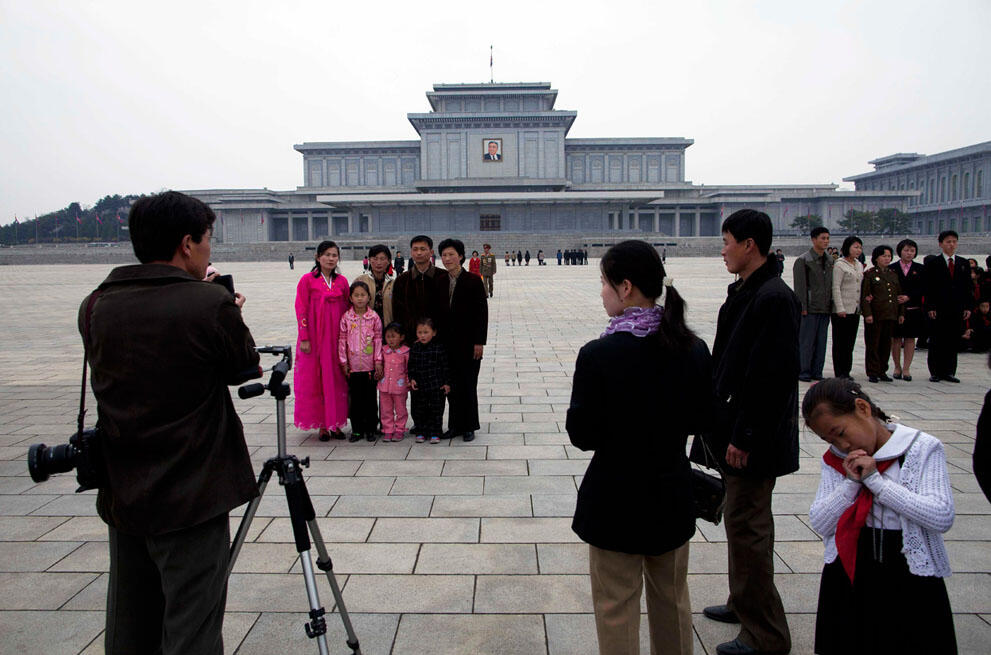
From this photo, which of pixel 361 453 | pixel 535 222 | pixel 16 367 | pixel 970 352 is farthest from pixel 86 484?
pixel 535 222

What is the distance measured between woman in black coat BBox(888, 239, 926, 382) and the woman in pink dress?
6857 millimetres

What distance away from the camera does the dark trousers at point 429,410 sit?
623cm

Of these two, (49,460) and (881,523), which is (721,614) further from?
(49,460)

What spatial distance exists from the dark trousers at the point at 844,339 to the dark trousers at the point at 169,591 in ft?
26.6

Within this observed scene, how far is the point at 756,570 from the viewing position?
2957 millimetres

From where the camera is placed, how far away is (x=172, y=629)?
2.24 metres

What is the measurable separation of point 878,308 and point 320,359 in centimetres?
675

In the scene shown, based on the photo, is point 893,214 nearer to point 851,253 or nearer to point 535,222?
point 535,222

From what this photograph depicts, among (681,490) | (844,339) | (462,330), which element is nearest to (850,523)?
(681,490)

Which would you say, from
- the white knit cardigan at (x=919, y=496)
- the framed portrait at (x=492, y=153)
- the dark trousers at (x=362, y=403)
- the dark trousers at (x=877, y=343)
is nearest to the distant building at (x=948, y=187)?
the framed portrait at (x=492, y=153)

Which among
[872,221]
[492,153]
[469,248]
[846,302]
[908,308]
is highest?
[492,153]

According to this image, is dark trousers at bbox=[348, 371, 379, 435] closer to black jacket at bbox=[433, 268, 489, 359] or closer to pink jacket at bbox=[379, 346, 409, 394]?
pink jacket at bbox=[379, 346, 409, 394]

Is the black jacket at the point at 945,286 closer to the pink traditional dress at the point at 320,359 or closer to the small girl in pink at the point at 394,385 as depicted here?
the small girl in pink at the point at 394,385

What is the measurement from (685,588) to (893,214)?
250 feet
